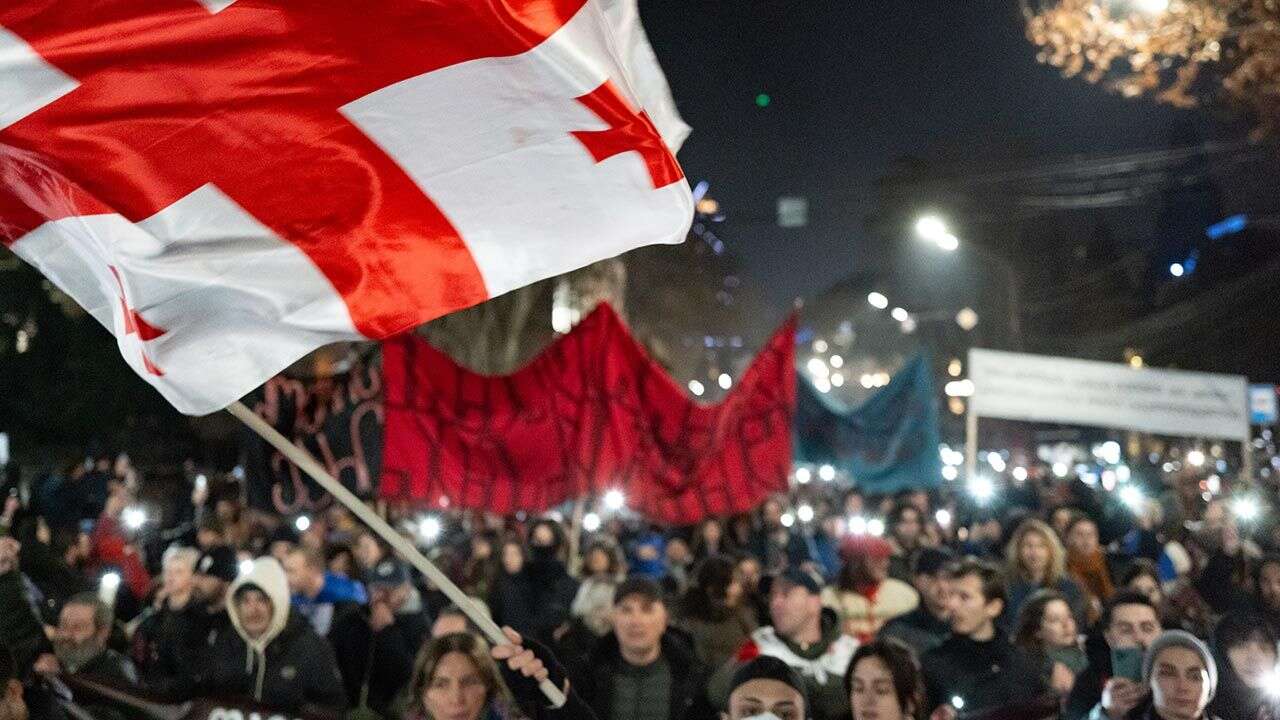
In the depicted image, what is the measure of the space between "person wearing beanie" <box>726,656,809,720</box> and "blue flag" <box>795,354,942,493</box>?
8251 millimetres

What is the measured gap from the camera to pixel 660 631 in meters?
6.25

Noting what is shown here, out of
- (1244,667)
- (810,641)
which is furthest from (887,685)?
(1244,667)

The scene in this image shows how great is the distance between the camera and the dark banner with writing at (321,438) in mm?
10320

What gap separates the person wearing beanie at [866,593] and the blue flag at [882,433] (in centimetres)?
406

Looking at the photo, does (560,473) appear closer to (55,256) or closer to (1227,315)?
(55,256)

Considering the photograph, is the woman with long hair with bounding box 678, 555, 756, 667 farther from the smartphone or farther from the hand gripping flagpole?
the hand gripping flagpole

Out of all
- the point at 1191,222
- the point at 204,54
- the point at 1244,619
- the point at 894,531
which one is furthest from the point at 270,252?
the point at 1191,222

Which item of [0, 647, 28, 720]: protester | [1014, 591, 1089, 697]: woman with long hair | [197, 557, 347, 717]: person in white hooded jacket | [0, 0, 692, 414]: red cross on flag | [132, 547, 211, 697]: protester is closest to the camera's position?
[0, 0, 692, 414]: red cross on flag

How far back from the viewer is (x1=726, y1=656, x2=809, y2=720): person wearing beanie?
4.80m

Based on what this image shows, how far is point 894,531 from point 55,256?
9.26 m

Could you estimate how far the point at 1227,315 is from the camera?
144ft

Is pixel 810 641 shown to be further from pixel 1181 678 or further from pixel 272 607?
pixel 272 607

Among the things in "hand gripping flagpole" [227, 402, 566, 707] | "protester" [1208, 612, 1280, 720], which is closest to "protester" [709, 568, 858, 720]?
Answer: "protester" [1208, 612, 1280, 720]

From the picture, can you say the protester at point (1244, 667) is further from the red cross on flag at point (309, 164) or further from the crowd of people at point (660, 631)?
the red cross on flag at point (309, 164)
